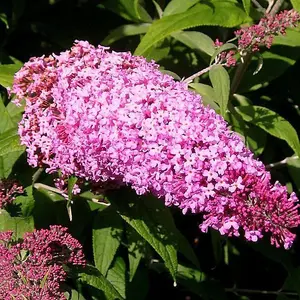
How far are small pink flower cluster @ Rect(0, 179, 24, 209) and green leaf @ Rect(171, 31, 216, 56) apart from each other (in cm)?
102

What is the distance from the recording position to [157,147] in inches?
101

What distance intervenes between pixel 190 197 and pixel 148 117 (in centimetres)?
32

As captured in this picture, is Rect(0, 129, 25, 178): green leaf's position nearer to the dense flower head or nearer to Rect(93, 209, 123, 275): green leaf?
A: the dense flower head

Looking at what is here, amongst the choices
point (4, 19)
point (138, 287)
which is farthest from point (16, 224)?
point (4, 19)

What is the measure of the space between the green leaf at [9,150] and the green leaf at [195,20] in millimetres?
641

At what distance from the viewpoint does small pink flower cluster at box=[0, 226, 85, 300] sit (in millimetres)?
2453

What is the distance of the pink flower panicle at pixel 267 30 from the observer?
2.93 meters

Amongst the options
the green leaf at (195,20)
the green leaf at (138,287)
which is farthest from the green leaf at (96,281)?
the green leaf at (195,20)

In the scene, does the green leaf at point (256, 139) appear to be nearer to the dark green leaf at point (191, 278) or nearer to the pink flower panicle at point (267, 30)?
the pink flower panicle at point (267, 30)

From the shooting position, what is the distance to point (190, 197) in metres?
2.60

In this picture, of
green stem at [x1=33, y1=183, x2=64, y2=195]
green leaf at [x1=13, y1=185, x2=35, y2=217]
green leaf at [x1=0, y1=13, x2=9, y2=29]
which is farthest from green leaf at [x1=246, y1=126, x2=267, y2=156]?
green leaf at [x1=0, y1=13, x2=9, y2=29]

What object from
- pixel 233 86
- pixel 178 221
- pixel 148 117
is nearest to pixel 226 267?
pixel 178 221

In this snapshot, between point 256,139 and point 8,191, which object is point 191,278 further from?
point 8,191

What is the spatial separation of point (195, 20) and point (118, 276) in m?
1.16
